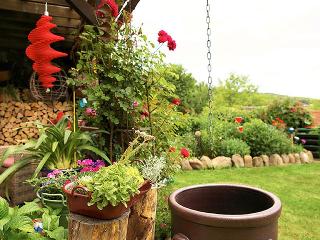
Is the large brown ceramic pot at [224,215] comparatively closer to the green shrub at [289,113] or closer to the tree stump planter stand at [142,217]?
the tree stump planter stand at [142,217]

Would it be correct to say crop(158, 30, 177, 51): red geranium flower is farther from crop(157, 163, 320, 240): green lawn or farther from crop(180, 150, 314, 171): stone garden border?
crop(180, 150, 314, 171): stone garden border

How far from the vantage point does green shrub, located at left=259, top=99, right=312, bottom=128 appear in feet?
31.6

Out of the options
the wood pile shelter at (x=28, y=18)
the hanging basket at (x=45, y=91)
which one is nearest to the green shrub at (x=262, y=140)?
the hanging basket at (x=45, y=91)

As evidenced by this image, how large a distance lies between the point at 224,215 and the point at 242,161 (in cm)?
568

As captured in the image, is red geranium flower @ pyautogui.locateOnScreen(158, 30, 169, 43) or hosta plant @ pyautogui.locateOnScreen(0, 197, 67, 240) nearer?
hosta plant @ pyautogui.locateOnScreen(0, 197, 67, 240)

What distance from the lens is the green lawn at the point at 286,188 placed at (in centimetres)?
382

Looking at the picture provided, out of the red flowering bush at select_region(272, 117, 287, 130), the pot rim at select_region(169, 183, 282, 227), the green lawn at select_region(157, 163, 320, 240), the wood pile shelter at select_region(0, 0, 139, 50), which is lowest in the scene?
the green lawn at select_region(157, 163, 320, 240)

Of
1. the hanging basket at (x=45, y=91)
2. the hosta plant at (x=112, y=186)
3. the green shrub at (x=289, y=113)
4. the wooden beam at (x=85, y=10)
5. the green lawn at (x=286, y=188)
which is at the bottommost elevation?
the green lawn at (x=286, y=188)

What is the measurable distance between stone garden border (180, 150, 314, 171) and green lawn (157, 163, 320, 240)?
27cm

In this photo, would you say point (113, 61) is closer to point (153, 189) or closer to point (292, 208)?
point (153, 189)

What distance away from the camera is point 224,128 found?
8211mm

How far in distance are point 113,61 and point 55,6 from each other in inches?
110

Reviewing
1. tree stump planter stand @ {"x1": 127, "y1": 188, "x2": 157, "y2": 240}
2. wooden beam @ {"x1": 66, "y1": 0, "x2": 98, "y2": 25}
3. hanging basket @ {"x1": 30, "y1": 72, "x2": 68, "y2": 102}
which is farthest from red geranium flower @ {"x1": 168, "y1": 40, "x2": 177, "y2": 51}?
hanging basket @ {"x1": 30, "y1": 72, "x2": 68, "y2": 102}

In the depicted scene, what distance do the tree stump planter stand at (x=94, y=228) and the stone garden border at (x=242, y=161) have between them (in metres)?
4.71
